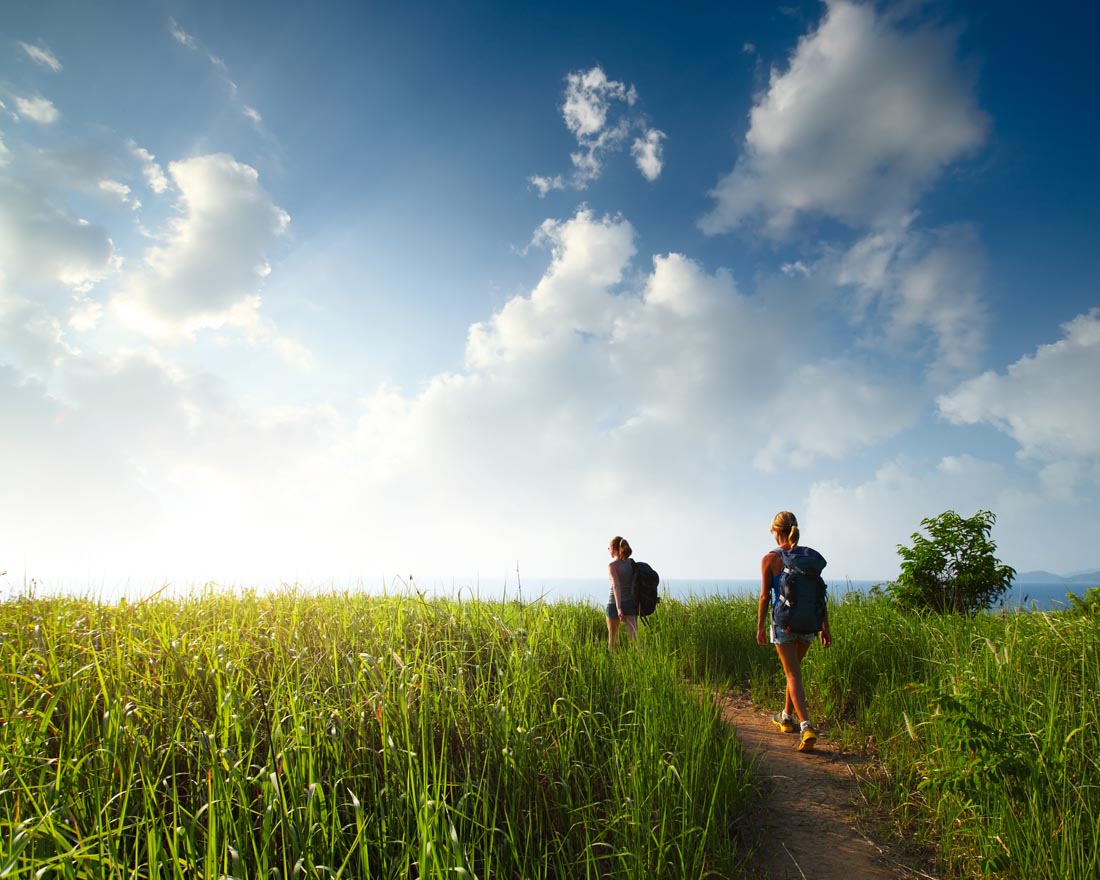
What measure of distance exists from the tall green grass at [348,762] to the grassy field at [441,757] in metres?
0.03

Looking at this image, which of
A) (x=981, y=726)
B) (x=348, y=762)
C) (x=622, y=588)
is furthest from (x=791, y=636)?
(x=348, y=762)

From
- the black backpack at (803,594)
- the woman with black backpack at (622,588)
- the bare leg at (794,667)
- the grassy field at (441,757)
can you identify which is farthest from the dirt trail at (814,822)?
the woman with black backpack at (622,588)

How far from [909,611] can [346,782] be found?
436 inches

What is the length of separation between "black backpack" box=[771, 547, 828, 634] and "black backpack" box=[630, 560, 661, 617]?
325cm

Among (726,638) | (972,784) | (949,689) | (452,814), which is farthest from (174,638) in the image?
(726,638)

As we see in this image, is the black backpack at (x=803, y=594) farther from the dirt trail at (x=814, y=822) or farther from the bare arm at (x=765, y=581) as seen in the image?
the dirt trail at (x=814, y=822)

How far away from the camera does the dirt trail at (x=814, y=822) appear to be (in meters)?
4.48

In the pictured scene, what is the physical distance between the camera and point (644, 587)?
10.0m

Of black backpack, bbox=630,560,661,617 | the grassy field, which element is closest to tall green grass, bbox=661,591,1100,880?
the grassy field

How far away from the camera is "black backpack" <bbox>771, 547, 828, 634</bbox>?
→ 6781 mm

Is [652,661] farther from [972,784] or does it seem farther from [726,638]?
[726,638]

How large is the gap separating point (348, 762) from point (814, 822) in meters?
4.02

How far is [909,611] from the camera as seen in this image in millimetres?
11195

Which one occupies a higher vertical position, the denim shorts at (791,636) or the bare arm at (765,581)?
the bare arm at (765,581)
